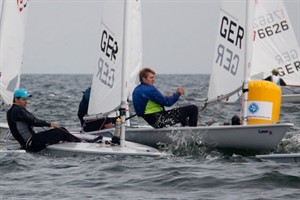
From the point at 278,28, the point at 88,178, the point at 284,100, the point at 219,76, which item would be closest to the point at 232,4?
the point at 219,76

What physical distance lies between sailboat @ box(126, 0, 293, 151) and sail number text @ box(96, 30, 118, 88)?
0.81m

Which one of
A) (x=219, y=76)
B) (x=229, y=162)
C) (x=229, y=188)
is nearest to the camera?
(x=229, y=188)

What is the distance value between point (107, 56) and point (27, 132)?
162 cm

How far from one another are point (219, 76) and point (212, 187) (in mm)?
3990

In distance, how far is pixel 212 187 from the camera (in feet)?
30.0

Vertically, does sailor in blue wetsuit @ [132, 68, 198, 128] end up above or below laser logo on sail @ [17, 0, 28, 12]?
below

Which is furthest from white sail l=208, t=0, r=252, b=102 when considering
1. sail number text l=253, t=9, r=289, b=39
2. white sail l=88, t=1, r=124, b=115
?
sail number text l=253, t=9, r=289, b=39

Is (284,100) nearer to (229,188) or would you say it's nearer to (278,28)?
(278,28)

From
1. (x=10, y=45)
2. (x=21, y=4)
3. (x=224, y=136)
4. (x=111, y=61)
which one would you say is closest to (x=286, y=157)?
(x=224, y=136)

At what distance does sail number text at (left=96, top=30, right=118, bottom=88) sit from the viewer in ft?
40.8

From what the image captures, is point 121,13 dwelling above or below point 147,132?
above

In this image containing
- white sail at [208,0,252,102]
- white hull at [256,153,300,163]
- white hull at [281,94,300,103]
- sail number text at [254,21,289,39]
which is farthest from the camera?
white hull at [281,94,300,103]

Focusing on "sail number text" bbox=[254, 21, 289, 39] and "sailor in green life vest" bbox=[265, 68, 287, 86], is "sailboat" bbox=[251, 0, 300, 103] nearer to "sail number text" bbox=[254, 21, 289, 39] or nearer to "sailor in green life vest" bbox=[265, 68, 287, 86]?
"sail number text" bbox=[254, 21, 289, 39]

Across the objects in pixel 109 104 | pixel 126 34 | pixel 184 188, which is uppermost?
pixel 126 34
